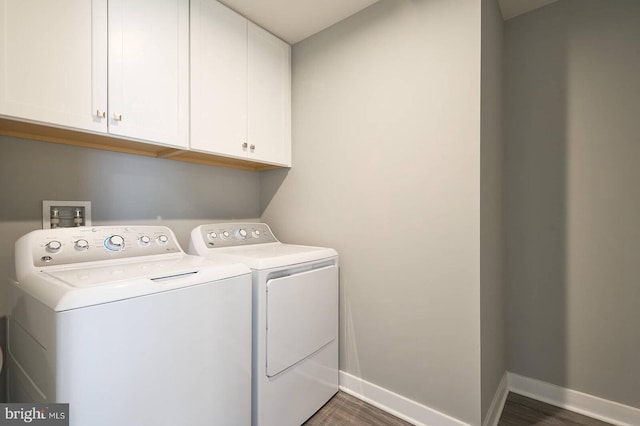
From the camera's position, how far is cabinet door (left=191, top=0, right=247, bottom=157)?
154 centimetres

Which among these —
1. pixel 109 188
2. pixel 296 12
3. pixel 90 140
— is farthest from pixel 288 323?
pixel 296 12

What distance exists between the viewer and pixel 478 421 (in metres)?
1.32

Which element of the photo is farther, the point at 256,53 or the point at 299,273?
the point at 256,53

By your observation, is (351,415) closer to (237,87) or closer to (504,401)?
(504,401)

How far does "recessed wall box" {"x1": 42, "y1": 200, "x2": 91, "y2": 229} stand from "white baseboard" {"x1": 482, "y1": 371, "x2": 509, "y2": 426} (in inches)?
88.2

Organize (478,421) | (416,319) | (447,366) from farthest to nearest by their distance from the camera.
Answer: (416,319)
(447,366)
(478,421)

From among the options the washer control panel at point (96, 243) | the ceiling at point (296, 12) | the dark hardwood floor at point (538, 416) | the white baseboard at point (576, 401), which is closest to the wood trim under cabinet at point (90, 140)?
the washer control panel at point (96, 243)

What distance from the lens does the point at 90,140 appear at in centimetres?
142

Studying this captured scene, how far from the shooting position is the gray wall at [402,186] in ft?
4.49

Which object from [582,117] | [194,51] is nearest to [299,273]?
[194,51]

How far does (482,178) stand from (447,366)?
0.96 metres

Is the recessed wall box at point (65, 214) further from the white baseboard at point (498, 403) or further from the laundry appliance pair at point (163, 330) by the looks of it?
the white baseboard at point (498, 403)

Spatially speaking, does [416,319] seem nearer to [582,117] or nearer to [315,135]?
[315,135]

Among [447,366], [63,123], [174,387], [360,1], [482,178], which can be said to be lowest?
[447,366]
